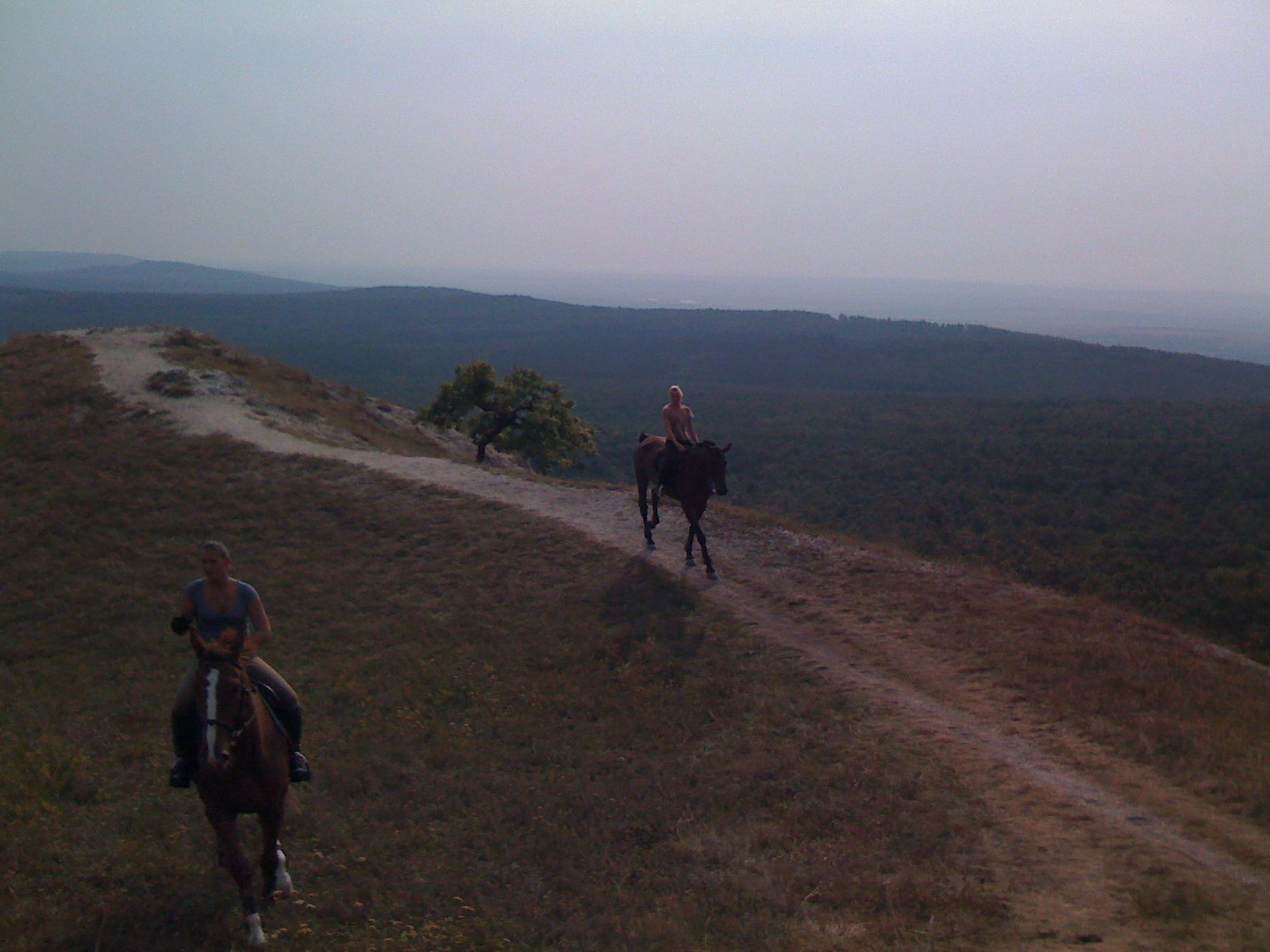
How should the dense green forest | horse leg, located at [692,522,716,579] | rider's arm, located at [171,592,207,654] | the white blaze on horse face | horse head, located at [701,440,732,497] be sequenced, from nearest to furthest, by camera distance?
the white blaze on horse face < rider's arm, located at [171,592,207,654] < horse head, located at [701,440,732,497] < horse leg, located at [692,522,716,579] < the dense green forest

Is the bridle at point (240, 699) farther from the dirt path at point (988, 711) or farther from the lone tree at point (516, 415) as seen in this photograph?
the lone tree at point (516, 415)

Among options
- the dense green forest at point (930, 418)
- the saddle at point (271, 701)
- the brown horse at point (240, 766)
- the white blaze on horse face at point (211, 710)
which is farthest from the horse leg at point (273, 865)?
the dense green forest at point (930, 418)

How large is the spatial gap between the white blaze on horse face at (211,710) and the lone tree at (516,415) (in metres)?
26.1

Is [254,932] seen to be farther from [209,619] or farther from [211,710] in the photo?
[209,619]

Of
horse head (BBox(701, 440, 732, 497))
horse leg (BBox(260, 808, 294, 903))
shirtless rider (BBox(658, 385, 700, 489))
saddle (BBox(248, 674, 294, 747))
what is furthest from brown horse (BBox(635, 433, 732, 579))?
horse leg (BBox(260, 808, 294, 903))

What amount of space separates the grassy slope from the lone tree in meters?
15.9

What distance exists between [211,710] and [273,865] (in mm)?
1803

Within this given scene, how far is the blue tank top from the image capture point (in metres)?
6.27

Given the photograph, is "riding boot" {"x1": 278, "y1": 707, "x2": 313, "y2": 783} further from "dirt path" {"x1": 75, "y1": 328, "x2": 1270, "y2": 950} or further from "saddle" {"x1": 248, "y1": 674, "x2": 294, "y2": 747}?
"dirt path" {"x1": 75, "y1": 328, "x2": 1270, "y2": 950}

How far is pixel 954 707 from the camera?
29.2ft

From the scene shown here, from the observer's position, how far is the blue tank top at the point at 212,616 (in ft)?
20.6

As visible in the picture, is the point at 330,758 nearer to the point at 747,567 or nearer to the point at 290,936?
the point at 290,936

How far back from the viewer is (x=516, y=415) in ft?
108

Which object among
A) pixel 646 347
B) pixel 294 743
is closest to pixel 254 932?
pixel 294 743
